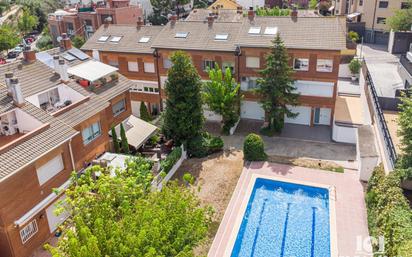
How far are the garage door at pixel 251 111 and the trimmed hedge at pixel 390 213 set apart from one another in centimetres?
1669

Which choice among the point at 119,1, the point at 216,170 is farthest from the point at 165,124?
the point at 119,1

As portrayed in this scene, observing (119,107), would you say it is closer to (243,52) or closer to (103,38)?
(243,52)

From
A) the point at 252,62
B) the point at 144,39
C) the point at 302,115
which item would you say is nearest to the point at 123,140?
the point at 252,62

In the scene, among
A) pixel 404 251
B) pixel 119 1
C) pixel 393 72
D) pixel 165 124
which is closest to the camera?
pixel 404 251

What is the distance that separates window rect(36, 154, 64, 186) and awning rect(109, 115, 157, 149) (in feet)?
28.0

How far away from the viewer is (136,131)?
3319 centimetres

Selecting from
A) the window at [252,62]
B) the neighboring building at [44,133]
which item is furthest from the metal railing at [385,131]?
the neighboring building at [44,133]

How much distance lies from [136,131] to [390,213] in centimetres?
2188

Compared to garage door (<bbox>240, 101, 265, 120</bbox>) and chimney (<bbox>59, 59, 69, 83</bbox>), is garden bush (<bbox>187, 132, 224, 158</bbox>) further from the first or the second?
chimney (<bbox>59, 59, 69, 83</bbox>)

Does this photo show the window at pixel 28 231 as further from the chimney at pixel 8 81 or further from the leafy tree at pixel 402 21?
the leafy tree at pixel 402 21

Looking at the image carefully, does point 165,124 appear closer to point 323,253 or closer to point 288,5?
point 323,253

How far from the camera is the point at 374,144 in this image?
2998cm

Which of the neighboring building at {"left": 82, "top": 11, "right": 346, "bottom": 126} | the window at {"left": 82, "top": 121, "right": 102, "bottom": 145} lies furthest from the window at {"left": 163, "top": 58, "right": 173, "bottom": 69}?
the window at {"left": 82, "top": 121, "right": 102, "bottom": 145}

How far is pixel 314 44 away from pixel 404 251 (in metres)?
23.9
